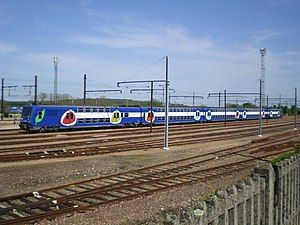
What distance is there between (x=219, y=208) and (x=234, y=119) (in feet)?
207

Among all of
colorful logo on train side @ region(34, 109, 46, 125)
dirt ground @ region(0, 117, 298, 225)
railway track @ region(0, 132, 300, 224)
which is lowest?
dirt ground @ region(0, 117, 298, 225)

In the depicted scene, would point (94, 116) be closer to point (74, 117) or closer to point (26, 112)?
point (74, 117)

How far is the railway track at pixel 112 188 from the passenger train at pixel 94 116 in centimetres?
1744

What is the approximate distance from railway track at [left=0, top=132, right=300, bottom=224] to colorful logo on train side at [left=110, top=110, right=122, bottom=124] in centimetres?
2239

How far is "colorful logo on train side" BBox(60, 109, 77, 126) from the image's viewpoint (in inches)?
1358

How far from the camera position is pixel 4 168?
1614 centimetres

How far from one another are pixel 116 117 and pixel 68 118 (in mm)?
7497

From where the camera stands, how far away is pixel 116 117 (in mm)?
40969

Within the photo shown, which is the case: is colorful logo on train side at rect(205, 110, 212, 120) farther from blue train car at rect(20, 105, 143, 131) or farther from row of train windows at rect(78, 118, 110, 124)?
row of train windows at rect(78, 118, 110, 124)

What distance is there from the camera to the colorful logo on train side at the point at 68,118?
113 feet

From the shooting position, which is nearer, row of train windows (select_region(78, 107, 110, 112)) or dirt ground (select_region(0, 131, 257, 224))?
dirt ground (select_region(0, 131, 257, 224))

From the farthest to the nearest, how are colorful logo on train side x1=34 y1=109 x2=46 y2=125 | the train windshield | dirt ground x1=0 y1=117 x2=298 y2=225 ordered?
colorful logo on train side x1=34 y1=109 x2=46 y2=125
the train windshield
dirt ground x1=0 y1=117 x2=298 y2=225

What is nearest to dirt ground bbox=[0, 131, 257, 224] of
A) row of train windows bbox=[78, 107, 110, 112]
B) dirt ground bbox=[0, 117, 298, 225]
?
dirt ground bbox=[0, 117, 298, 225]

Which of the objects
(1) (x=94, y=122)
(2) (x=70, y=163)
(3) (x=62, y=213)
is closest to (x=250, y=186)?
(3) (x=62, y=213)
